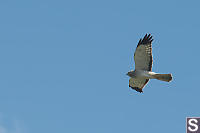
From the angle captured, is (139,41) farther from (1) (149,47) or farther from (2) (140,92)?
(2) (140,92)

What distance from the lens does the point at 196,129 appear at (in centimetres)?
3603

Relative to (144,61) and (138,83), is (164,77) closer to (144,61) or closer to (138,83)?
(144,61)

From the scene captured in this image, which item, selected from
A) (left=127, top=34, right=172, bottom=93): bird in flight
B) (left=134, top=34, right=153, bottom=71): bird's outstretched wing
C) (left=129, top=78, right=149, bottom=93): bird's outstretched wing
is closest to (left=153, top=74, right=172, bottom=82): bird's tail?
(left=127, top=34, right=172, bottom=93): bird in flight

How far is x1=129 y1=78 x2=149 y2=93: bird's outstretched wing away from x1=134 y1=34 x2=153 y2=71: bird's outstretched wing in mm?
2263

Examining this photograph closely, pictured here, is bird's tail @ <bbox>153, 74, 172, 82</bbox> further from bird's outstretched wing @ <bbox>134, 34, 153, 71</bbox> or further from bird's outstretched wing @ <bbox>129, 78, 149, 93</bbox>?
bird's outstretched wing @ <bbox>129, 78, 149, 93</bbox>

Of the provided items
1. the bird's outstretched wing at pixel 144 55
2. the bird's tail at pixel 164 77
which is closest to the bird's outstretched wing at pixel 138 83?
the bird's outstretched wing at pixel 144 55

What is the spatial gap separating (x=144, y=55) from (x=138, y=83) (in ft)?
12.0

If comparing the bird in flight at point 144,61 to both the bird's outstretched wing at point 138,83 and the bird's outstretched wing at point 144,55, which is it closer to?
the bird's outstretched wing at point 144,55

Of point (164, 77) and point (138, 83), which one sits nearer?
point (164, 77)

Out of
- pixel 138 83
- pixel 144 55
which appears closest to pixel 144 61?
pixel 144 55

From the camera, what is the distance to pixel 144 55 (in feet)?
117

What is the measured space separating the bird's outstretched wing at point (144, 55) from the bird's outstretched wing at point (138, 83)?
7.43 feet

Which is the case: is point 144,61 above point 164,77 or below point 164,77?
above

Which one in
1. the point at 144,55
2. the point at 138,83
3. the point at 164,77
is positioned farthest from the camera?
the point at 138,83
